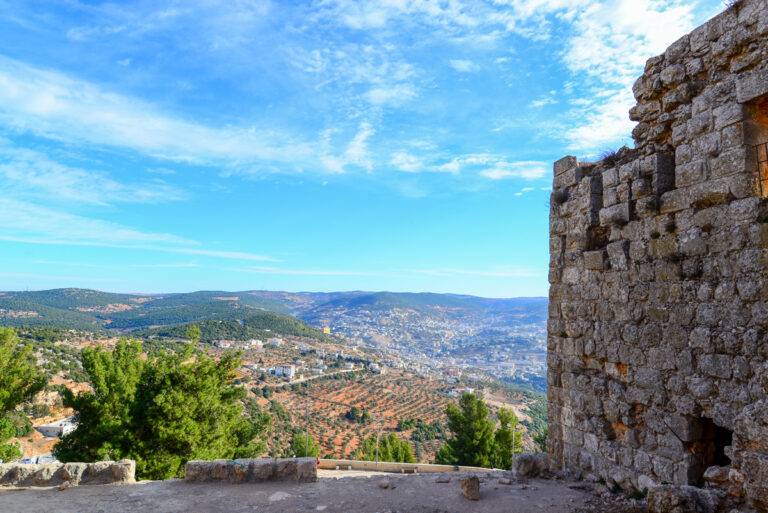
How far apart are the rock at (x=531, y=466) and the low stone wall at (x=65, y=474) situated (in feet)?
16.5

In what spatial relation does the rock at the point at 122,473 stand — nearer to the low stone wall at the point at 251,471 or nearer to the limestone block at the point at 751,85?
the low stone wall at the point at 251,471

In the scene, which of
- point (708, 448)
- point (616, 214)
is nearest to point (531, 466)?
point (708, 448)

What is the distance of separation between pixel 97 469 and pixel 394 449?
22348 mm

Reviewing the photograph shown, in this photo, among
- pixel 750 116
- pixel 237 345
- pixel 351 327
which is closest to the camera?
pixel 750 116

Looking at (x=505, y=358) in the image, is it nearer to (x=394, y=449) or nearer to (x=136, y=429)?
(x=394, y=449)

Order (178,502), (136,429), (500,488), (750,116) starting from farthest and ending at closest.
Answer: (136,429) → (500,488) → (178,502) → (750,116)

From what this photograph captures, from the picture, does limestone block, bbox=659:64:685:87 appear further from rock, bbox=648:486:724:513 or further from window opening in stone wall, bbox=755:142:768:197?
rock, bbox=648:486:724:513

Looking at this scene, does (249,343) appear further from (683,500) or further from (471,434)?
(683,500)

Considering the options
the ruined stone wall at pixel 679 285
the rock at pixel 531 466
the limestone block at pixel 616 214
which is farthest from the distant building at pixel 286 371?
the limestone block at pixel 616 214

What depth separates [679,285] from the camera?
4.36 meters

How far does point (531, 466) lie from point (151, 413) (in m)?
9.66

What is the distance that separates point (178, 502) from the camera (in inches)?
193

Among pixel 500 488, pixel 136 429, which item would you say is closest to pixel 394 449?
pixel 136 429

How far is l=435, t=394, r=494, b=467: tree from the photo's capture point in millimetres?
20188
